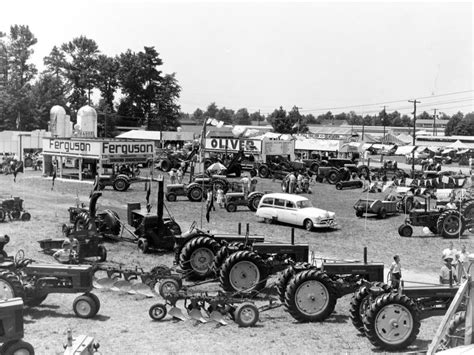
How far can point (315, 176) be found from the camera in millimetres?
46062

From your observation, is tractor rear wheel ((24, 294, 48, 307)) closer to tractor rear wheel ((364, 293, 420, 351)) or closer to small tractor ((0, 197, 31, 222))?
tractor rear wheel ((364, 293, 420, 351))

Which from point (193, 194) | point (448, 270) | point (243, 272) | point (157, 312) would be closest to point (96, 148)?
point (193, 194)

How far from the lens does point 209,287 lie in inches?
592

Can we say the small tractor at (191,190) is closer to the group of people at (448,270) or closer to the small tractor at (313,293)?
the group of people at (448,270)

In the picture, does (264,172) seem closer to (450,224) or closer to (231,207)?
(231,207)

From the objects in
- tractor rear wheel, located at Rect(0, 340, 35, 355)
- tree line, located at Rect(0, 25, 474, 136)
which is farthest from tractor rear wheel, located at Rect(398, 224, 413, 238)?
tree line, located at Rect(0, 25, 474, 136)

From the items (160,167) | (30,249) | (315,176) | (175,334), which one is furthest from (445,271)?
(160,167)

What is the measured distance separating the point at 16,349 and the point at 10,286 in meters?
2.95

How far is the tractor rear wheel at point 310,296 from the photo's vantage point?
1203 cm

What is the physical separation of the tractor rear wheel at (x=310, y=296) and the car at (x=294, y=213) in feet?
39.0

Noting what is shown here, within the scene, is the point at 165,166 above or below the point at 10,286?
above

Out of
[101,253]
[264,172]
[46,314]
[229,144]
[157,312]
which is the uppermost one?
[229,144]

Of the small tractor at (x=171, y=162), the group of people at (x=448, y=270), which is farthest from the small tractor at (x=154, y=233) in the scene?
the small tractor at (x=171, y=162)

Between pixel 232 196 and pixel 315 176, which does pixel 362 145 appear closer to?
pixel 315 176
